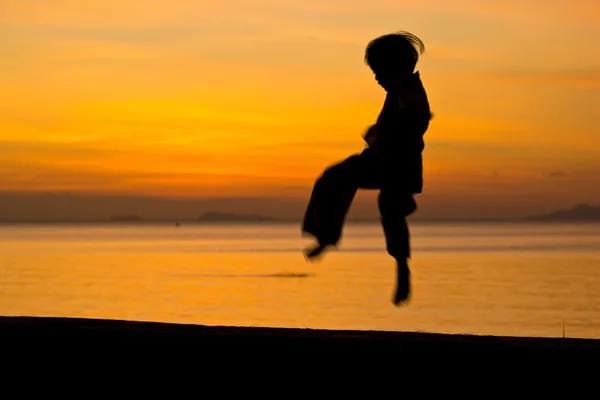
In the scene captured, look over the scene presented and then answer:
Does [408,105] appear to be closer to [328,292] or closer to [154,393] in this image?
[154,393]

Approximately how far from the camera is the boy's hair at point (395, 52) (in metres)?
4.67

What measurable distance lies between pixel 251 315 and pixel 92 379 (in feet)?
75.4

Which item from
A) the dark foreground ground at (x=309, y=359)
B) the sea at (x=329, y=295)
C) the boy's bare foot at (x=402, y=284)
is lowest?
the sea at (x=329, y=295)

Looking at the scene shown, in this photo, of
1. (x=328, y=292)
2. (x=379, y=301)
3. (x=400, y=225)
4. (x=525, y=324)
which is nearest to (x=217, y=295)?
(x=328, y=292)

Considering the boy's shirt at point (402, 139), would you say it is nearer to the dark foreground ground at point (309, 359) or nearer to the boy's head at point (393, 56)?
the boy's head at point (393, 56)

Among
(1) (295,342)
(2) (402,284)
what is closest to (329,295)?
(2) (402,284)

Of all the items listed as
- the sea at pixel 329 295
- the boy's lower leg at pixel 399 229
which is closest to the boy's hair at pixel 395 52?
the boy's lower leg at pixel 399 229

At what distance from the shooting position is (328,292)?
106 ft

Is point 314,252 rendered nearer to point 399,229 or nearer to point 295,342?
point 399,229

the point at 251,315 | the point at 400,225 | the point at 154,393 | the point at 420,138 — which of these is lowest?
the point at 251,315

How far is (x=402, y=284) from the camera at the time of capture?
4.87 meters

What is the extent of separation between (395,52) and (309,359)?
2047 mm

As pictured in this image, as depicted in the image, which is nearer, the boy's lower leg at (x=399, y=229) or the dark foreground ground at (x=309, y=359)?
the dark foreground ground at (x=309, y=359)

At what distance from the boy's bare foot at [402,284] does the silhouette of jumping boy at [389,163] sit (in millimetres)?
136
